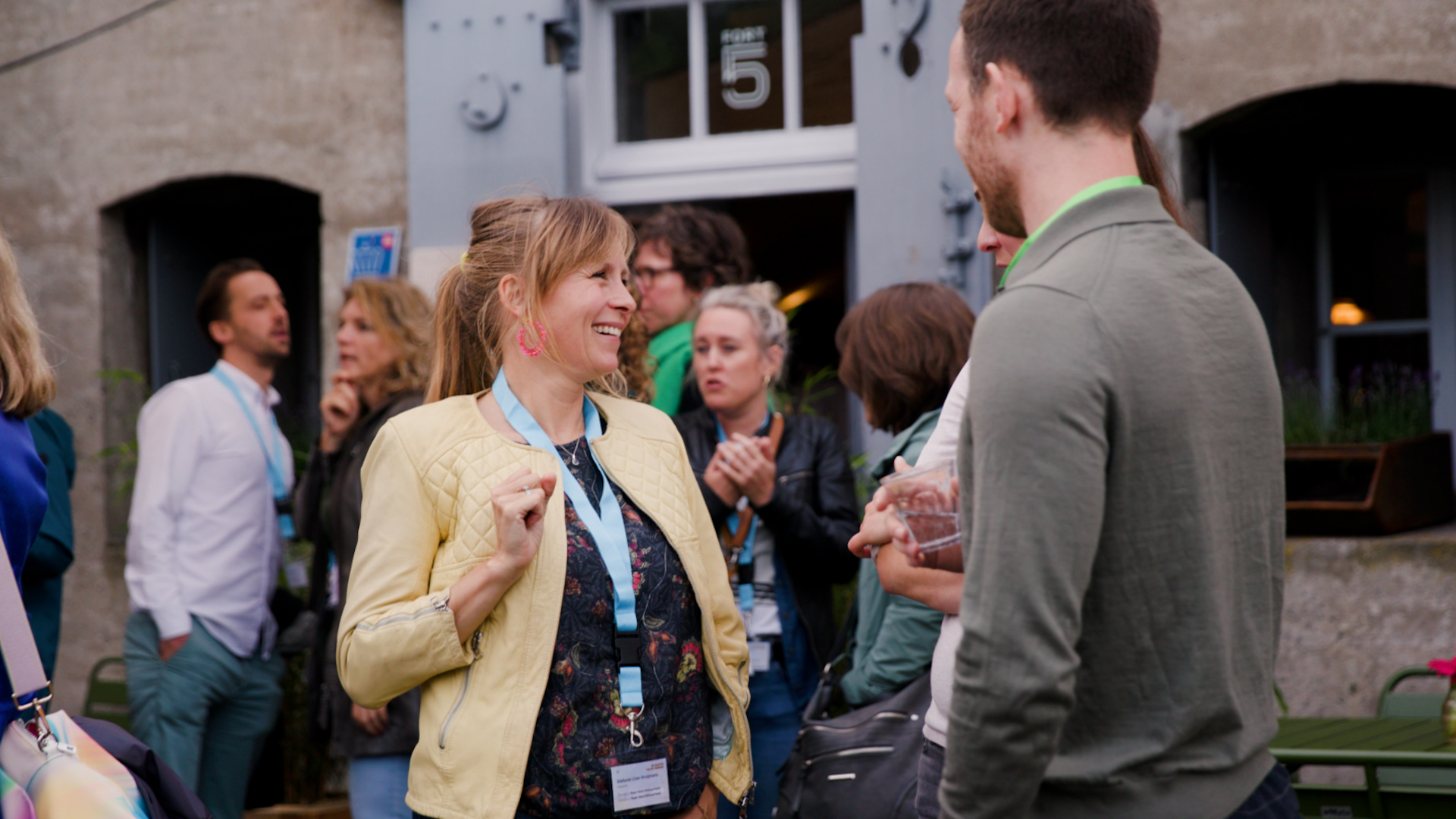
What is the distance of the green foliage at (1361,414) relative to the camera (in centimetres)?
493

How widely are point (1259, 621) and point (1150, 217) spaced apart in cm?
50

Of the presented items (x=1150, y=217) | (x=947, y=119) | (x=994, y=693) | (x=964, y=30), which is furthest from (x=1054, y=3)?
(x=947, y=119)

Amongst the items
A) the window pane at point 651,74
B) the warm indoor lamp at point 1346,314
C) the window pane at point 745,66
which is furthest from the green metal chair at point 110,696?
the warm indoor lamp at point 1346,314

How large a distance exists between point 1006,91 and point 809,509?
207cm

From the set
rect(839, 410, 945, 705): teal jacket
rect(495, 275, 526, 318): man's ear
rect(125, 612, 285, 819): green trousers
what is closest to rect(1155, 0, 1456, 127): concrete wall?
rect(839, 410, 945, 705): teal jacket

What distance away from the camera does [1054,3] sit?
1.51m

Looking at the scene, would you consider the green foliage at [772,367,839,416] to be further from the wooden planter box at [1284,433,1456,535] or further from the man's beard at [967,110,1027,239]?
the man's beard at [967,110,1027,239]

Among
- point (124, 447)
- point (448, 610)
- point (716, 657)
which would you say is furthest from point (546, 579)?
point (124, 447)

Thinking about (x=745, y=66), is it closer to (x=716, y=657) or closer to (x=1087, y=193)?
(x=716, y=657)

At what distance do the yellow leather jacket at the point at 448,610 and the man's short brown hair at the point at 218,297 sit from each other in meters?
2.74

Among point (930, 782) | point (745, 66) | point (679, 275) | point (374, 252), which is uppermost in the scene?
point (745, 66)

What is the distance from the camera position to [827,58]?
575cm

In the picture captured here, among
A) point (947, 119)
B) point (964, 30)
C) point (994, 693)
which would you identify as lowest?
point (994, 693)

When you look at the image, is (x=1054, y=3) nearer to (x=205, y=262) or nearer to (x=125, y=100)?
(x=125, y=100)
